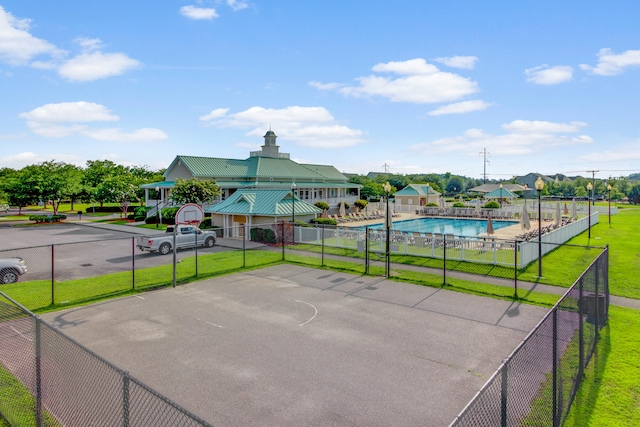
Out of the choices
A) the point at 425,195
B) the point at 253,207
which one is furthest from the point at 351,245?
the point at 425,195

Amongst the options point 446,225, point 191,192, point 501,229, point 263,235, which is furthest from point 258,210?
point 446,225

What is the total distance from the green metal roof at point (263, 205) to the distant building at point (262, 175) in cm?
798

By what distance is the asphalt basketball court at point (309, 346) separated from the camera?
7.41 m

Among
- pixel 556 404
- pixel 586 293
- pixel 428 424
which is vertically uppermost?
pixel 586 293

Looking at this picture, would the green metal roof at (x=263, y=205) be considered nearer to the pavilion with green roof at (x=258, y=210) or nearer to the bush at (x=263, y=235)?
the pavilion with green roof at (x=258, y=210)

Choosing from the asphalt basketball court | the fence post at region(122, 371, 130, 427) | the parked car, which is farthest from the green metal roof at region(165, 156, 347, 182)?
the fence post at region(122, 371, 130, 427)

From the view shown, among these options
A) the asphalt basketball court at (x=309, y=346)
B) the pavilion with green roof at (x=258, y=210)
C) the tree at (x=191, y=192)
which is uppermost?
the tree at (x=191, y=192)

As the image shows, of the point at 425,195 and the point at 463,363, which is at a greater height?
the point at 425,195

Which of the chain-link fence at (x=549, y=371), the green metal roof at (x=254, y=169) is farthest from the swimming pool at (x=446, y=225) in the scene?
the chain-link fence at (x=549, y=371)

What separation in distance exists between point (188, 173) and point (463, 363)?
141ft

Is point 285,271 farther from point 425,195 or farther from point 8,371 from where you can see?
point 425,195

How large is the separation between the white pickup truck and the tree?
40.4 feet

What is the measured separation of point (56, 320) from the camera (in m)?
12.3

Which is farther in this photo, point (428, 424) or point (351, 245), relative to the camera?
point (351, 245)
